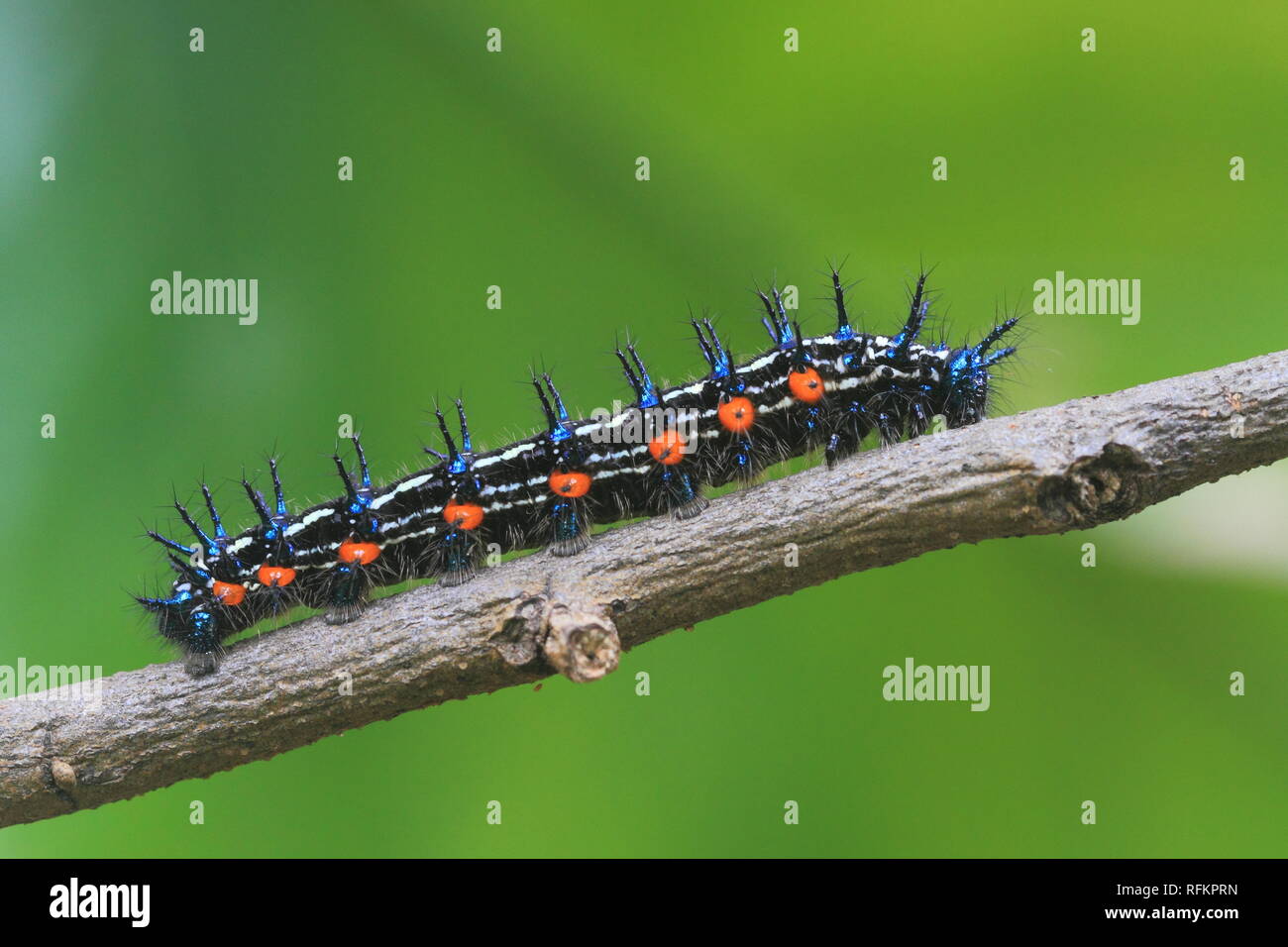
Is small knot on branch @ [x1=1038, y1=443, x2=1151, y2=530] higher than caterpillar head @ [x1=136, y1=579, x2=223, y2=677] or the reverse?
higher

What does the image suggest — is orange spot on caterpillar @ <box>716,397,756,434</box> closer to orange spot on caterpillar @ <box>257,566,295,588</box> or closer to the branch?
the branch

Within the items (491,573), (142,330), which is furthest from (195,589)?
Answer: (142,330)

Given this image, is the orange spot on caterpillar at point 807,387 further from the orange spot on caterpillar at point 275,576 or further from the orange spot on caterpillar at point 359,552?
the orange spot on caterpillar at point 275,576

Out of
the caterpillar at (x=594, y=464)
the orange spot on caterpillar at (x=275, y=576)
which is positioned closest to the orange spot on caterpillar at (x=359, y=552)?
the caterpillar at (x=594, y=464)

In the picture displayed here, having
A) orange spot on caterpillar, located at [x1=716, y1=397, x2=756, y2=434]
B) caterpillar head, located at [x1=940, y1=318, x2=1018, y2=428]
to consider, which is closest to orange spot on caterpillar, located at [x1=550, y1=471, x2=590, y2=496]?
orange spot on caterpillar, located at [x1=716, y1=397, x2=756, y2=434]

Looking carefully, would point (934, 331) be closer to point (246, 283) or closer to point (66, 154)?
point (246, 283)

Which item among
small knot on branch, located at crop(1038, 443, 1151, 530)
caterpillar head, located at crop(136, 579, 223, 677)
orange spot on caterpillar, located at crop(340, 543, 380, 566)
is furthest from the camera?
orange spot on caterpillar, located at crop(340, 543, 380, 566)
